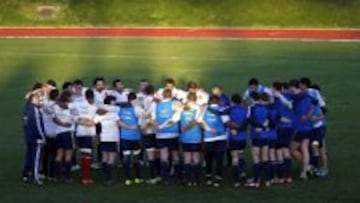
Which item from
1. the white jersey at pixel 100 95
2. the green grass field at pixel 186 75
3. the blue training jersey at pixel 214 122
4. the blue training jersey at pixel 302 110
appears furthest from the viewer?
the white jersey at pixel 100 95

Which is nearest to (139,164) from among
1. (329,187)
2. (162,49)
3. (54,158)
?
(54,158)

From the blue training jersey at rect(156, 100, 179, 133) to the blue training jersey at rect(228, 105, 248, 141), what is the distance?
100 centimetres

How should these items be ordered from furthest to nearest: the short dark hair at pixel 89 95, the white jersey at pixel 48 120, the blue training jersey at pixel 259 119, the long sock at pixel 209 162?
the white jersey at pixel 48 120 < the short dark hair at pixel 89 95 < the long sock at pixel 209 162 < the blue training jersey at pixel 259 119

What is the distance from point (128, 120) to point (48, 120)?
166 cm

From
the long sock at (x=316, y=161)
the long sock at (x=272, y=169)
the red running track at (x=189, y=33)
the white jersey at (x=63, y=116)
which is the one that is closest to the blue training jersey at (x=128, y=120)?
the white jersey at (x=63, y=116)

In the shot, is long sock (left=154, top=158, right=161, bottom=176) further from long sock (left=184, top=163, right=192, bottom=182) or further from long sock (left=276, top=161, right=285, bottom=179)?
long sock (left=276, top=161, right=285, bottom=179)

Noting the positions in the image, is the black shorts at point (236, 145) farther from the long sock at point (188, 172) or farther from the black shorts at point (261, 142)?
the long sock at point (188, 172)

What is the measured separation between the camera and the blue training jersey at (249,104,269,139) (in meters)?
16.5

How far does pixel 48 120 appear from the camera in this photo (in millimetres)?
17672

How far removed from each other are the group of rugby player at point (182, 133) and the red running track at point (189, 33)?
3430cm

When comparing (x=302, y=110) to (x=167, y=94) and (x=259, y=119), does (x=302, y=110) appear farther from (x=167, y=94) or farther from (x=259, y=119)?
(x=167, y=94)

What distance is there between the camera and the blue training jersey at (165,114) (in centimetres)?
1688

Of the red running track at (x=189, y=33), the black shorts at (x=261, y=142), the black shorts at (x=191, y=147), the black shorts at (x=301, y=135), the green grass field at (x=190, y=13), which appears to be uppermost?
the green grass field at (x=190, y=13)

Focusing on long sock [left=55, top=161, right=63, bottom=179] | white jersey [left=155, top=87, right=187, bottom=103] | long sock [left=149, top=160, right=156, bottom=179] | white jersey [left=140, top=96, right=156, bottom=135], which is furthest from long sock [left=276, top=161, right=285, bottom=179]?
long sock [left=55, top=161, right=63, bottom=179]
